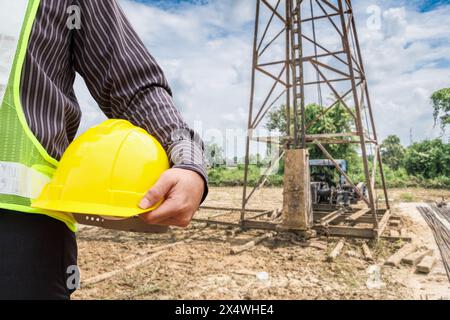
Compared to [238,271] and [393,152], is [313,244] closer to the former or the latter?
[238,271]

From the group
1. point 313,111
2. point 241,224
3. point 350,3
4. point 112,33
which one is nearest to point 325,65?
point 350,3

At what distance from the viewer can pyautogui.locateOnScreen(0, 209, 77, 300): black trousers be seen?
Answer: 3.18 ft

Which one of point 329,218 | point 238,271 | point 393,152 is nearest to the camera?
point 238,271

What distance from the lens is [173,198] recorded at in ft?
3.29

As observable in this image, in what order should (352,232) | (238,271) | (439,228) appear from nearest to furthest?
1. (238,271)
2. (352,232)
3. (439,228)

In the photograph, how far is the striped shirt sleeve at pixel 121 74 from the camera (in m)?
1.25

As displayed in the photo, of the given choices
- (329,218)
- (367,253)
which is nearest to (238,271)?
(367,253)

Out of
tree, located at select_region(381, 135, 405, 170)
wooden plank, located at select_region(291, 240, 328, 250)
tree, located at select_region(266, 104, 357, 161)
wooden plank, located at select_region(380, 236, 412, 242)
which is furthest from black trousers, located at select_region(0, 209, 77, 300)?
tree, located at select_region(381, 135, 405, 170)

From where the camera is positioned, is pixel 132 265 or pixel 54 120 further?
pixel 132 265

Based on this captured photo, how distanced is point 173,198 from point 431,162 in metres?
33.1

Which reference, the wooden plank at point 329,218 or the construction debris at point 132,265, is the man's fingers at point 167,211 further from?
the wooden plank at point 329,218

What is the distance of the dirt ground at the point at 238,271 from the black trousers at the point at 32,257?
11.4 ft

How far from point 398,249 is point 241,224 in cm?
330

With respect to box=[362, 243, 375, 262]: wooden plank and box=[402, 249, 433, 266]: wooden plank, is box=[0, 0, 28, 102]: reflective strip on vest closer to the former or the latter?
box=[362, 243, 375, 262]: wooden plank
